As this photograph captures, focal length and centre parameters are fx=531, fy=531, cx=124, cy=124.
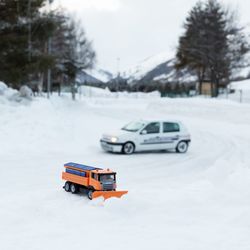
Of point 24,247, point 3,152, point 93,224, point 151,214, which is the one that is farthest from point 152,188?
point 3,152

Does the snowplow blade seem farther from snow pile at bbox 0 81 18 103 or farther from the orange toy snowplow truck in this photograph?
snow pile at bbox 0 81 18 103

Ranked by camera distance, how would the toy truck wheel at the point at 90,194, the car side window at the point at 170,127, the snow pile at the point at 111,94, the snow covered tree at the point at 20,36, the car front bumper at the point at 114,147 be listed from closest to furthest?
the toy truck wheel at the point at 90,194, the car front bumper at the point at 114,147, the car side window at the point at 170,127, the snow covered tree at the point at 20,36, the snow pile at the point at 111,94

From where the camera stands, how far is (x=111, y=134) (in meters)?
23.0

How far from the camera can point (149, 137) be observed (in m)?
23.1

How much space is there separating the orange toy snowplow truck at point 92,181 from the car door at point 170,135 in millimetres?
10960

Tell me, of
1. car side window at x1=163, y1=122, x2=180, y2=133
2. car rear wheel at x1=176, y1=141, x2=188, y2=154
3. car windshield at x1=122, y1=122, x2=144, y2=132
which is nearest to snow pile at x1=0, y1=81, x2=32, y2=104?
car windshield at x1=122, y1=122, x2=144, y2=132

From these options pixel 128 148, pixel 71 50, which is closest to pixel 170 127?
pixel 128 148

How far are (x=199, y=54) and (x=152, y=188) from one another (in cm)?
5790

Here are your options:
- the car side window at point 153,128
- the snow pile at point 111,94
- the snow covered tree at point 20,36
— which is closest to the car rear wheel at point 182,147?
the car side window at point 153,128

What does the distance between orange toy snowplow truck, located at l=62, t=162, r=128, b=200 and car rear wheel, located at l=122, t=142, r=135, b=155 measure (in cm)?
958

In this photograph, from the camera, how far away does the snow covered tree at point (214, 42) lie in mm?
67562

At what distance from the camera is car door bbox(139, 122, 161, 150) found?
75.3 feet

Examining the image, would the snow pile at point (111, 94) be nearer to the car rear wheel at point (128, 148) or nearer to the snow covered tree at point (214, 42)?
the snow covered tree at point (214, 42)

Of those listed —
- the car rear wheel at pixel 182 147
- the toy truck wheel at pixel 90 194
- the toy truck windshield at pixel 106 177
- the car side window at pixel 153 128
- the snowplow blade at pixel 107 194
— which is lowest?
the car rear wheel at pixel 182 147
